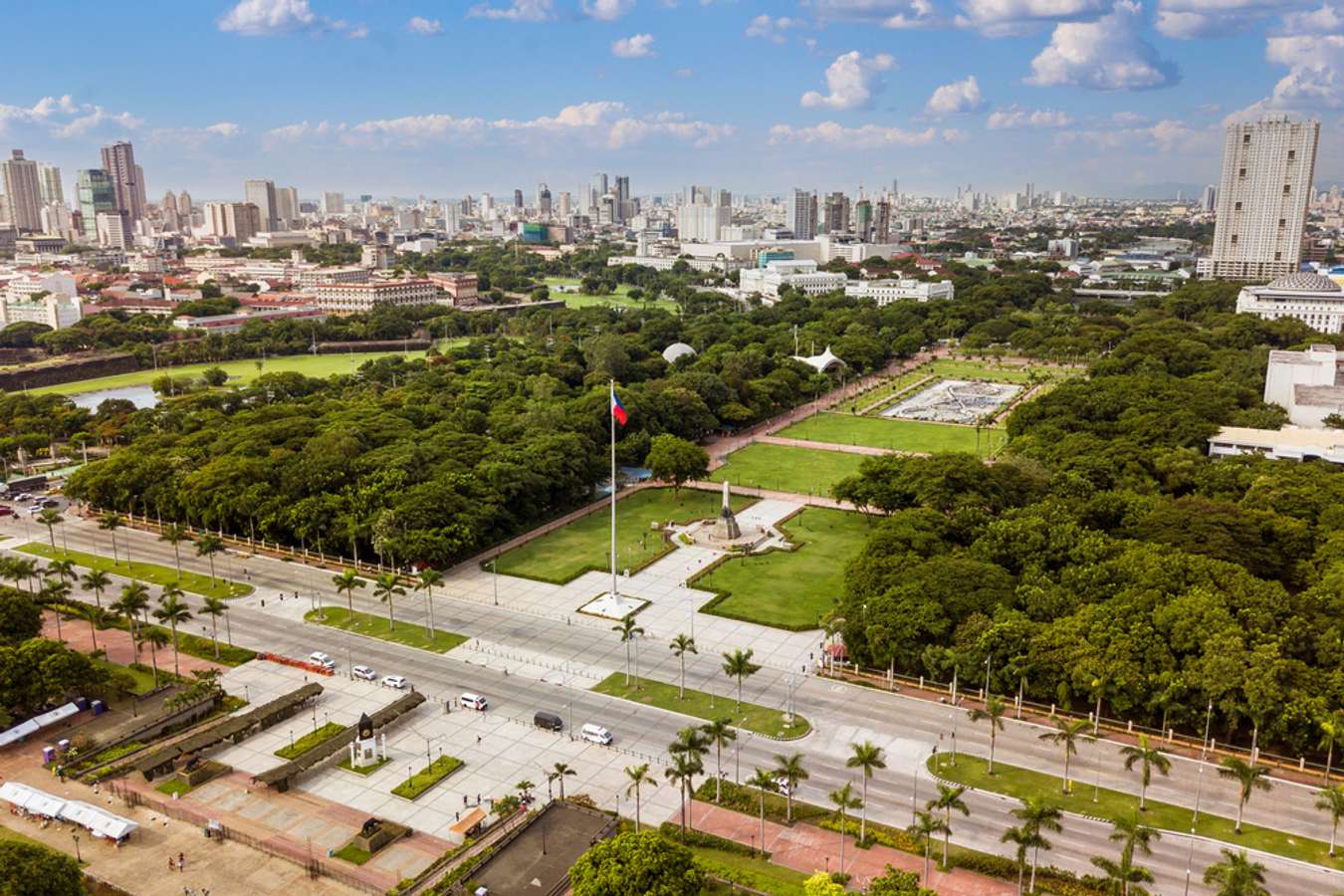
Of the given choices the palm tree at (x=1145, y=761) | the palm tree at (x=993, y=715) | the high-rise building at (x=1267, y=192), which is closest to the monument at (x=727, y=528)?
the palm tree at (x=993, y=715)

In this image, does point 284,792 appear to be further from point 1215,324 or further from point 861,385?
point 1215,324

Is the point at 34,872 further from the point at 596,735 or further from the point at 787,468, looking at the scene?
the point at 787,468

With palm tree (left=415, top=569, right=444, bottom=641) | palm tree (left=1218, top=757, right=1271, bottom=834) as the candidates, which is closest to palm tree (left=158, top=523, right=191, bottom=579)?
palm tree (left=415, top=569, right=444, bottom=641)

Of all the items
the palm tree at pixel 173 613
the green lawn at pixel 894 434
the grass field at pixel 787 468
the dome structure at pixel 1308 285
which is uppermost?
the dome structure at pixel 1308 285

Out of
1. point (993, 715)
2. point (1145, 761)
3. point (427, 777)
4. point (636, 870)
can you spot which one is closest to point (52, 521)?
point (427, 777)

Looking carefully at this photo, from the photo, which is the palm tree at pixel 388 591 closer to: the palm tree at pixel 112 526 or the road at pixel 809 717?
the road at pixel 809 717

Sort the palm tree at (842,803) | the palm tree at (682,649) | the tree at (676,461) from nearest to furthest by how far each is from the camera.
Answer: the palm tree at (842,803) → the palm tree at (682,649) → the tree at (676,461)

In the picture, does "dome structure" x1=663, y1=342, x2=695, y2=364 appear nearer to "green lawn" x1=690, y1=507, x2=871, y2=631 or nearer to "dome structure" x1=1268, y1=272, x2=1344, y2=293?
"green lawn" x1=690, y1=507, x2=871, y2=631
